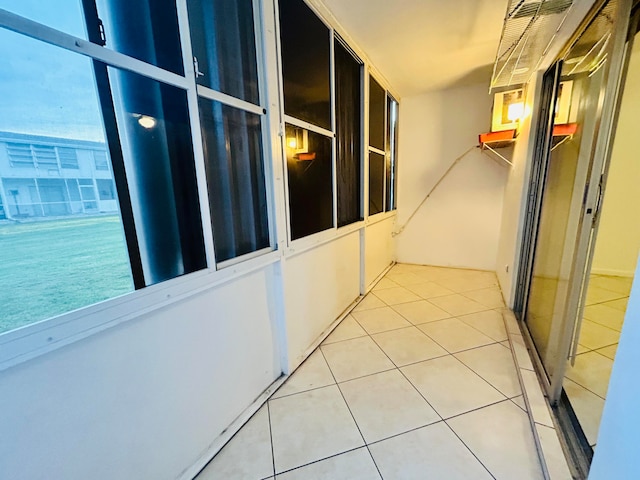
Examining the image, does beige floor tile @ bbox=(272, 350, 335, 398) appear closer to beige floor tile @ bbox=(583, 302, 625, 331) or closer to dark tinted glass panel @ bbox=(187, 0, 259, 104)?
dark tinted glass panel @ bbox=(187, 0, 259, 104)

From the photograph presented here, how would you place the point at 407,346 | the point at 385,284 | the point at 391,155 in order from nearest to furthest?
the point at 407,346 < the point at 385,284 < the point at 391,155

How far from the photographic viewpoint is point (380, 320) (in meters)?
2.46

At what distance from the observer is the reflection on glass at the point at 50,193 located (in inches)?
26.5

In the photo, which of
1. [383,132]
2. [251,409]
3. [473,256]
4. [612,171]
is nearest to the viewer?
[251,409]

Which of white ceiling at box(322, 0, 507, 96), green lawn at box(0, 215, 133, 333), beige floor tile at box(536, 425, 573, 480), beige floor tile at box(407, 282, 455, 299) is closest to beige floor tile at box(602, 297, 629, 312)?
beige floor tile at box(407, 282, 455, 299)

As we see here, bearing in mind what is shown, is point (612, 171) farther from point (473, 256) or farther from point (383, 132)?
point (383, 132)

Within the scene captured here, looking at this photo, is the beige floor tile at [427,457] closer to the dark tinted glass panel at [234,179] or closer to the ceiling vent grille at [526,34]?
the dark tinted glass panel at [234,179]

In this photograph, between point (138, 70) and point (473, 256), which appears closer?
point (138, 70)

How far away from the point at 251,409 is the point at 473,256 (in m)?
3.64

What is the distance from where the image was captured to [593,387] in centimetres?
148

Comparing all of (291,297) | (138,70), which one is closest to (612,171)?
(291,297)

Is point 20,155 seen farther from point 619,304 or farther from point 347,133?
point 619,304

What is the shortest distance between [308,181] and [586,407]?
6.74 ft

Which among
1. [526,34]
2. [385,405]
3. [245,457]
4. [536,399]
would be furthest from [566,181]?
[245,457]
